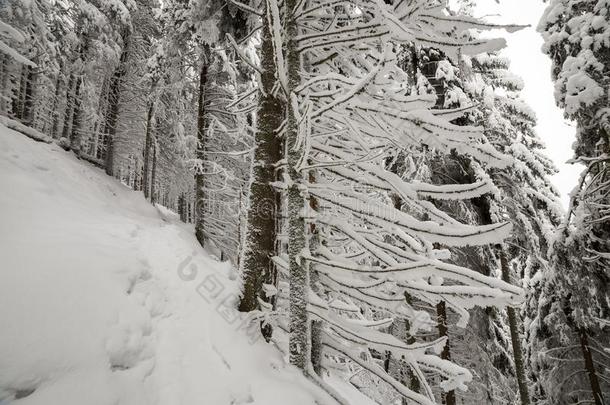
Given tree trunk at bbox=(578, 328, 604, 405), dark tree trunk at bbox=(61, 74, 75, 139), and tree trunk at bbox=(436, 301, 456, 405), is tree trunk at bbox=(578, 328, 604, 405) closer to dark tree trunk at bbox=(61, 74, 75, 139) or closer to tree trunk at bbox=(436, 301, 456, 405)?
tree trunk at bbox=(436, 301, 456, 405)

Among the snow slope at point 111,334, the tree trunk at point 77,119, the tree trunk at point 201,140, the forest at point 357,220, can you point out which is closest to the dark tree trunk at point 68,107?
the tree trunk at point 77,119

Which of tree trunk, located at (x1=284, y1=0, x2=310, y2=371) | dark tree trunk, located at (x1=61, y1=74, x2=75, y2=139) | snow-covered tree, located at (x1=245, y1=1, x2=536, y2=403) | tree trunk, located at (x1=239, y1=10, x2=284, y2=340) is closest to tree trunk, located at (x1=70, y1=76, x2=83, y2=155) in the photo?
dark tree trunk, located at (x1=61, y1=74, x2=75, y2=139)

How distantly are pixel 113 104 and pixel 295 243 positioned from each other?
62.3ft

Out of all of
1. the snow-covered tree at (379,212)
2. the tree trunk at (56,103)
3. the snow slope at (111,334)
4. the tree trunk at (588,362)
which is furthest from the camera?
the tree trunk at (56,103)

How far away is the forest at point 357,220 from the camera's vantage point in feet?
7.72

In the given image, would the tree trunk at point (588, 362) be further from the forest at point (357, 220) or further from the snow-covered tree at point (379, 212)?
the snow-covered tree at point (379, 212)

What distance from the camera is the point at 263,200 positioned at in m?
3.48

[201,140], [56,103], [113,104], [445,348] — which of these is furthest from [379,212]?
[56,103]

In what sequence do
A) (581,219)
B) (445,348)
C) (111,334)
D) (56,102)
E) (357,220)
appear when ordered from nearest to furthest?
(111,334) < (357,220) < (581,219) < (445,348) < (56,102)

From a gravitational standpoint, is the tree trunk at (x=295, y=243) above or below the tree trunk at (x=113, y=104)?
below

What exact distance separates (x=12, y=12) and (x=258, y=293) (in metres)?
13.4

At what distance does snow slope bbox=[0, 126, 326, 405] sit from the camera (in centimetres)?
189

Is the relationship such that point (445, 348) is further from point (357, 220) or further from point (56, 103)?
point (56, 103)

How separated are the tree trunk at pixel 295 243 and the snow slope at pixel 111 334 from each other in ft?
0.75
